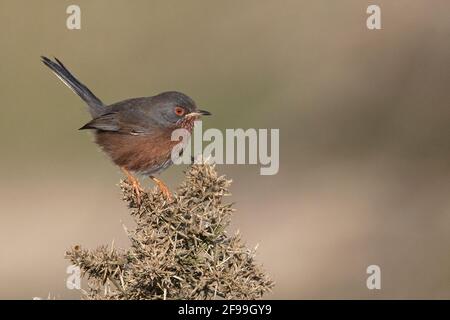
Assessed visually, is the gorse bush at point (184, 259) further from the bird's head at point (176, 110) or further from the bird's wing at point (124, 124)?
the bird's wing at point (124, 124)

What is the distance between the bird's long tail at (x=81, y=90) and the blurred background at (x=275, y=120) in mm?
3515

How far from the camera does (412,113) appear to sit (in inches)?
567

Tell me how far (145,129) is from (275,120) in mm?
8218

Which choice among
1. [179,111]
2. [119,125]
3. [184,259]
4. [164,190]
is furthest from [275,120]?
[184,259]

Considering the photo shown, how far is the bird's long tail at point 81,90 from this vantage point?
6863 mm

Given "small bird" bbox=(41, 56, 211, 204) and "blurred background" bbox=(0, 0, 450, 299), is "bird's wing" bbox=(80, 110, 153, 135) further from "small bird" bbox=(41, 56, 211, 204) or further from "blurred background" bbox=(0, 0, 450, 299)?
"blurred background" bbox=(0, 0, 450, 299)

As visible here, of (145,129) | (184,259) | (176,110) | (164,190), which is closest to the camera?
(184,259)

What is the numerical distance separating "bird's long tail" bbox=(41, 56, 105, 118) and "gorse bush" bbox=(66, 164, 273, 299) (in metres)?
2.99

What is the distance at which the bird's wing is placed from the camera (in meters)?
6.27

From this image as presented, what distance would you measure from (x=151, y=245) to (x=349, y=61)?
1247cm

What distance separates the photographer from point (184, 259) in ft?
12.0

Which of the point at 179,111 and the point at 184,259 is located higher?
the point at 179,111

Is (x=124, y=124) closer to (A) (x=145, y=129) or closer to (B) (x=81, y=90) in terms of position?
(A) (x=145, y=129)
